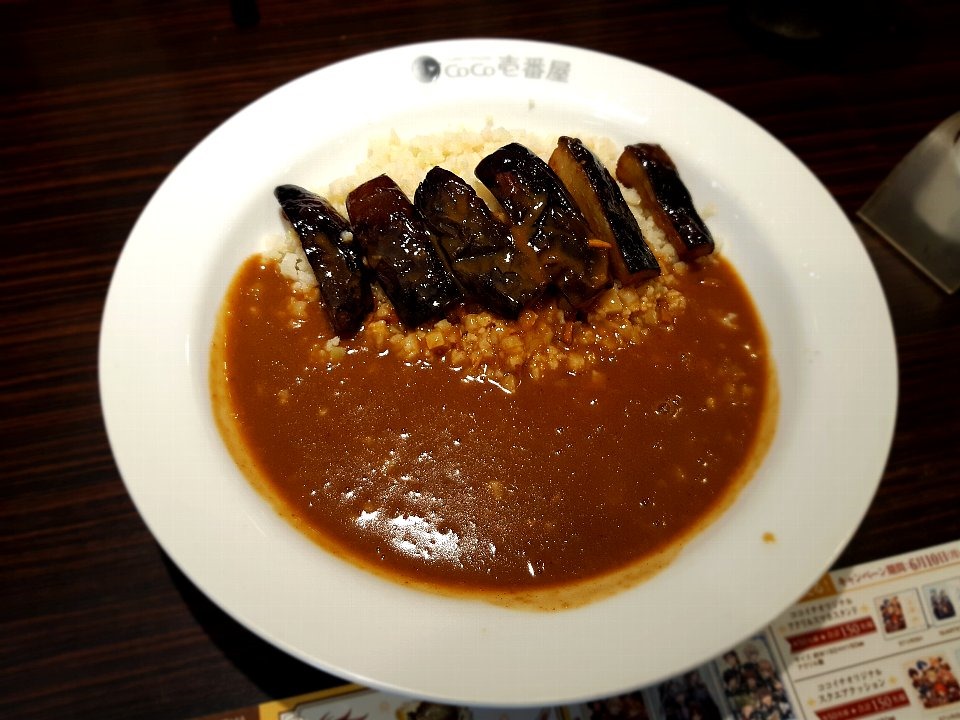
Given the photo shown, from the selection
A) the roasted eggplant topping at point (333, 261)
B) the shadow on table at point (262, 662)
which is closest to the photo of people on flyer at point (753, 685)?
the shadow on table at point (262, 662)

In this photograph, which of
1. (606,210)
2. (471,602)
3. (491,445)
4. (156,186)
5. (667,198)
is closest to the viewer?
(471,602)

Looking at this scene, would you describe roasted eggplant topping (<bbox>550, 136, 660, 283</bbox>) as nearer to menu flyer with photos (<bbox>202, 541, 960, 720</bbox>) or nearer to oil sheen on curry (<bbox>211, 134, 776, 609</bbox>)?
oil sheen on curry (<bbox>211, 134, 776, 609</bbox>)

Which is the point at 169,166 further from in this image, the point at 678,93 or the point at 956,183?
the point at 956,183

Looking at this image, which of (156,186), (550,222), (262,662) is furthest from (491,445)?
(156,186)

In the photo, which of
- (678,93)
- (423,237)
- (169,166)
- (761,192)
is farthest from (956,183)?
(169,166)

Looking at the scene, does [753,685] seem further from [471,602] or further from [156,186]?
[156,186]

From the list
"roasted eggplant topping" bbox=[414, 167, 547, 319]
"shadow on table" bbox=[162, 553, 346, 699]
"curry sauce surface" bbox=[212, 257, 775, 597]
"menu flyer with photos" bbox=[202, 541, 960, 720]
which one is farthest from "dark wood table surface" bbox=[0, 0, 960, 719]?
"roasted eggplant topping" bbox=[414, 167, 547, 319]
